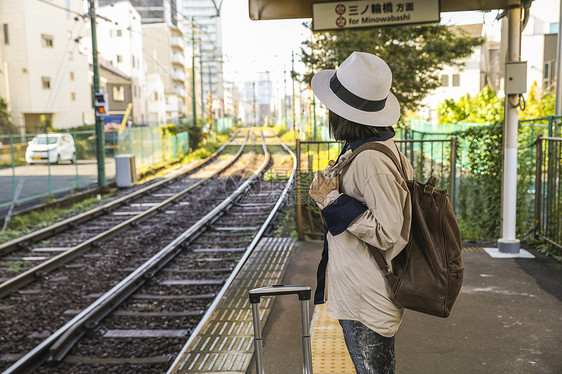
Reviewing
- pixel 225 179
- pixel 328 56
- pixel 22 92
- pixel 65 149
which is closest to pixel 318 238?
pixel 328 56

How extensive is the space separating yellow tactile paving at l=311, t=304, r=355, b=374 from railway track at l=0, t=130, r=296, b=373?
1.52 metres

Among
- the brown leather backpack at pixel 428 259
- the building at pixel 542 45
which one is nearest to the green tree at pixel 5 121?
the building at pixel 542 45

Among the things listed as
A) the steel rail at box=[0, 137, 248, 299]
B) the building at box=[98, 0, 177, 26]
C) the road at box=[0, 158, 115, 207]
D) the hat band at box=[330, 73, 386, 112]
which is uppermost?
the building at box=[98, 0, 177, 26]

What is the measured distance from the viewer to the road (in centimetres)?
1715

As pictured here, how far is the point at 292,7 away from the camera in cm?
731

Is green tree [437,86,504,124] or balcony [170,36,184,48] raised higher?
balcony [170,36,184,48]

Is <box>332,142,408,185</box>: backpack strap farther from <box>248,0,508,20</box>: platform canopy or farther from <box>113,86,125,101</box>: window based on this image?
<box>113,86,125,101</box>: window

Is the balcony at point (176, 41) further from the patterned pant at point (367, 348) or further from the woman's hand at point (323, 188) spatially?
the patterned pant at point (367, 348)

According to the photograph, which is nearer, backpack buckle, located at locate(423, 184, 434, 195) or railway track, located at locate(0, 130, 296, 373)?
backpack buckle, located at locate(423, 184, 434, 195)

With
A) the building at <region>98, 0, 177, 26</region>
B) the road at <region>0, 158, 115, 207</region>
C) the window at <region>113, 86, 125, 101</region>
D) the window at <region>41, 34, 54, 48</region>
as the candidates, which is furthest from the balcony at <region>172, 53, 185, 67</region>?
the road at <region>0, 158, 115, 207</region>

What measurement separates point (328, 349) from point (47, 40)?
39.8 metres

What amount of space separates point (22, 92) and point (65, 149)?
12.5m

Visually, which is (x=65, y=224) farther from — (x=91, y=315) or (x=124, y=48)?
(x=124, y=48)

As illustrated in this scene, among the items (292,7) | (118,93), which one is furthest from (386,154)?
(118,93)
